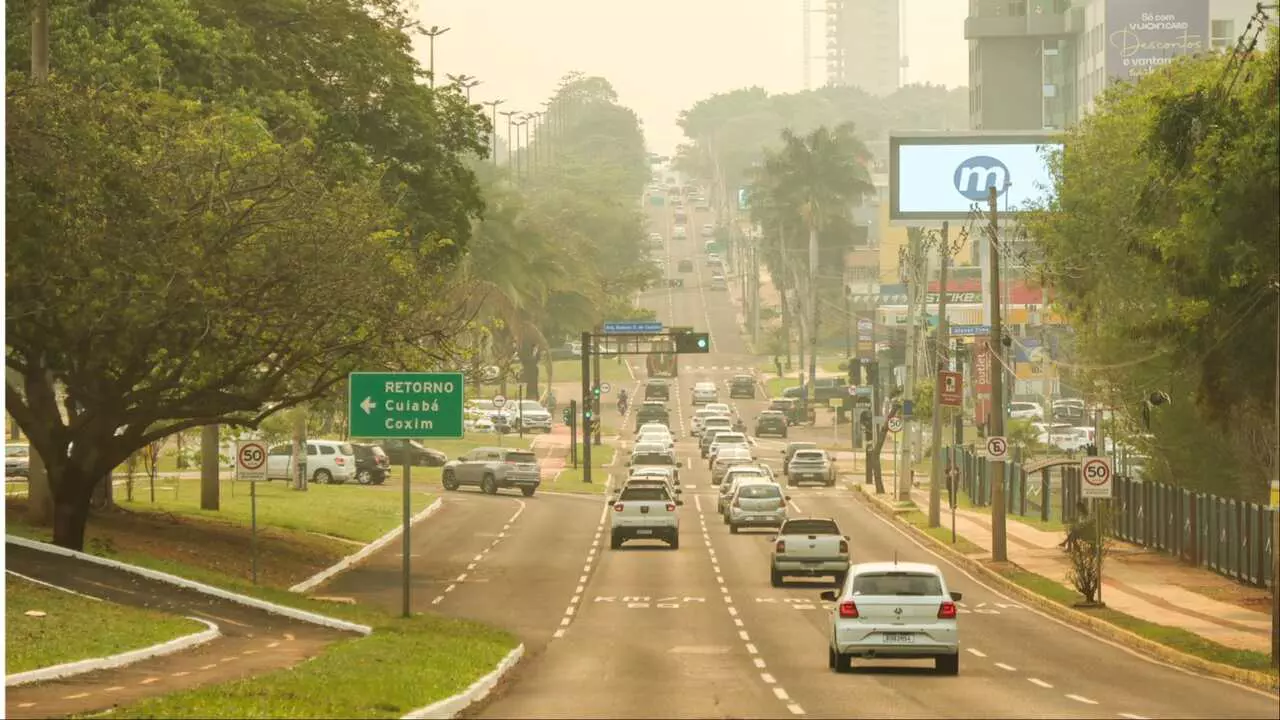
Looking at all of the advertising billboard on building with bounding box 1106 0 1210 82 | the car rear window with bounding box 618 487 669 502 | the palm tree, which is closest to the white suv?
the car rear window with bounding box 618 487 669 502

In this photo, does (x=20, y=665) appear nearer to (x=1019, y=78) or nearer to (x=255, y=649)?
(x=255, y=649)

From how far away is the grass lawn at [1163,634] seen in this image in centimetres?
2986

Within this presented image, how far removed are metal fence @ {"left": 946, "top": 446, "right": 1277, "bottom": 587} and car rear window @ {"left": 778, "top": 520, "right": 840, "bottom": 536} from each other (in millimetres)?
7687

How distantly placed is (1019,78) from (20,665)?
520 feet

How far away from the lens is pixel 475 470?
77.9 meters

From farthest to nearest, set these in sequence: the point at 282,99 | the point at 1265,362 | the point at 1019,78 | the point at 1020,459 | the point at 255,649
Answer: the point at 1019,78 → the point at 1020,459 → the point at 282,99 → the point at 1265,362 → the point at 255,649

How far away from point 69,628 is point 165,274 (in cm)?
941

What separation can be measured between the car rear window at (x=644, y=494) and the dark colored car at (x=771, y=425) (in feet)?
207

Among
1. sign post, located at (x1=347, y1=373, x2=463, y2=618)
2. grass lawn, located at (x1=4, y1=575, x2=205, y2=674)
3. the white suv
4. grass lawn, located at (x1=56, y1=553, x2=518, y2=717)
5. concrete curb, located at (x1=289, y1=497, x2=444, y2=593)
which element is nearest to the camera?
grass lawn, located at (x1=56, y1=553, x2=518, y2=717)

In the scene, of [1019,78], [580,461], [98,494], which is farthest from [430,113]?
[1019,78]

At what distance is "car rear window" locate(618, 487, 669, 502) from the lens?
55.2 meters

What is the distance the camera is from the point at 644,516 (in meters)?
55.1

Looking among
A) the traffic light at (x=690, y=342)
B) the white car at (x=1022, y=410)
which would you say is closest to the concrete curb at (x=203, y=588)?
the traffic light at (x=690, y=342)

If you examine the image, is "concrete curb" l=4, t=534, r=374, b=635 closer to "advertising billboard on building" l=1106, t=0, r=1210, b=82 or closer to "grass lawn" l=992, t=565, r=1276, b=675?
"grass lawn" l=992, t=565, r=1276, b=675
